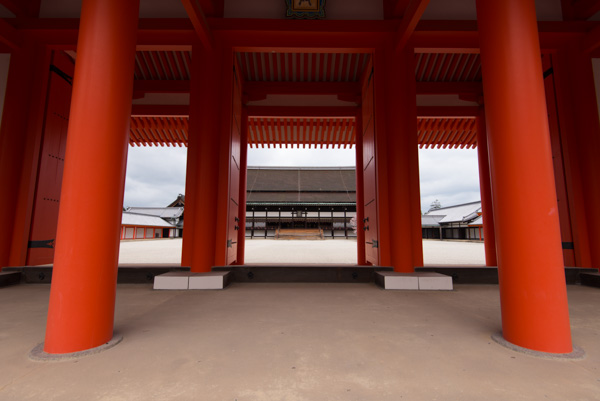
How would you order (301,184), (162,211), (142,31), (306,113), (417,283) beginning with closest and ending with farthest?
(417,283), (142,31), (306,113), (301,184), (162,211)

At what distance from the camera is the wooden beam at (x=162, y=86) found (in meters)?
5.59

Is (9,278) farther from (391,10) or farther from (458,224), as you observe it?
(458,224)

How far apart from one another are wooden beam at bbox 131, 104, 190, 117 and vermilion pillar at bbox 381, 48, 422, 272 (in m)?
4.23

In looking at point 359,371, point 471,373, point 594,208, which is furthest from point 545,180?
point 594,208

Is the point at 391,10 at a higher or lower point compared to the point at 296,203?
higher

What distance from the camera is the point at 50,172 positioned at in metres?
4.17

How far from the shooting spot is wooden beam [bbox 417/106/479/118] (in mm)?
5793

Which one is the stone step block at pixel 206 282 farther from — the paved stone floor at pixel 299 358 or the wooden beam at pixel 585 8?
the wooden beam at pixel 585 8

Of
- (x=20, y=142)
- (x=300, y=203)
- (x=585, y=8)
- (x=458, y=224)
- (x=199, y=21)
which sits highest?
(x=585, y=8)

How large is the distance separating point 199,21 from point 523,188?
3.88m

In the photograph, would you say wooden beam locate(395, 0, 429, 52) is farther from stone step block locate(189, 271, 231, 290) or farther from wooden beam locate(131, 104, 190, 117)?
wooden beam locate(131, 104, 190, 117)

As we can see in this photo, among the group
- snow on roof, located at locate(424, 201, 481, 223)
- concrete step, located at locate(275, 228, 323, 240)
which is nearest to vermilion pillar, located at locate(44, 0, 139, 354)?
concrete step, located at locate(275, 228, 323, 240)

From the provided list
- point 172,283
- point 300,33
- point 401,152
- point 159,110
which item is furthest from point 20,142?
point 401,152

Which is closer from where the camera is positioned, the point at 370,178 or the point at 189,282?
the point at 189,282
